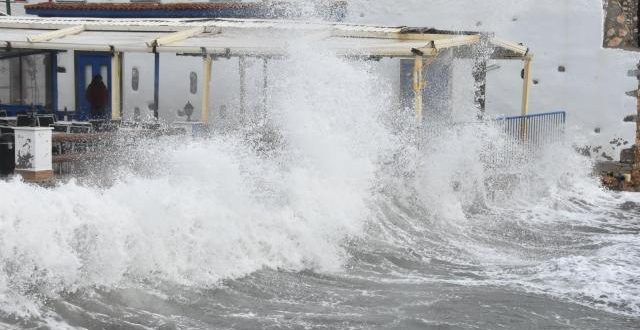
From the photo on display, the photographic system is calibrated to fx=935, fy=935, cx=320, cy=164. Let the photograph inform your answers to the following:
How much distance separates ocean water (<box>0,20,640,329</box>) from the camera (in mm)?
7680

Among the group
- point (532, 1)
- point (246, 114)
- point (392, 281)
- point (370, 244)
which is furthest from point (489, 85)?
point (392, 281)

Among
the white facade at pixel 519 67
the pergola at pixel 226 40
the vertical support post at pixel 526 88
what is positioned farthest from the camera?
the white facade at pixel 519 67

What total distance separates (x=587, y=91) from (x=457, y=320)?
39.2 feet

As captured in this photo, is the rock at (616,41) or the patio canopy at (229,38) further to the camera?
the rock at (616,41)

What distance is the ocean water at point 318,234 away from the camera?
7680 mm

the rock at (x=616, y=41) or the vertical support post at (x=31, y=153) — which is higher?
the rock at (x=616, y=41)

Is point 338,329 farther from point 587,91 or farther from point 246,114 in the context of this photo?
point 587,91

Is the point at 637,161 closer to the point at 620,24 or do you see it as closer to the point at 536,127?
the point at 536,127

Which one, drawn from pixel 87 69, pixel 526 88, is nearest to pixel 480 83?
pixel 526 88

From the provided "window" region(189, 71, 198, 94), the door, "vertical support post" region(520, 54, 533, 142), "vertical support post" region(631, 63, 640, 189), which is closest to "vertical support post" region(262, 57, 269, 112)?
"window" region(189, 71, 198, 94)

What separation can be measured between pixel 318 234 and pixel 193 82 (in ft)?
32.2

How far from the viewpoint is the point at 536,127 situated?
17.4m

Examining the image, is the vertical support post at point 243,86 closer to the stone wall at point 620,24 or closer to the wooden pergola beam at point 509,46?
the wooden pergola beam at point 509,46

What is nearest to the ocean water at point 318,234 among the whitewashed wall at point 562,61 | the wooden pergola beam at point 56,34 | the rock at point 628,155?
the rock at point 628,155
